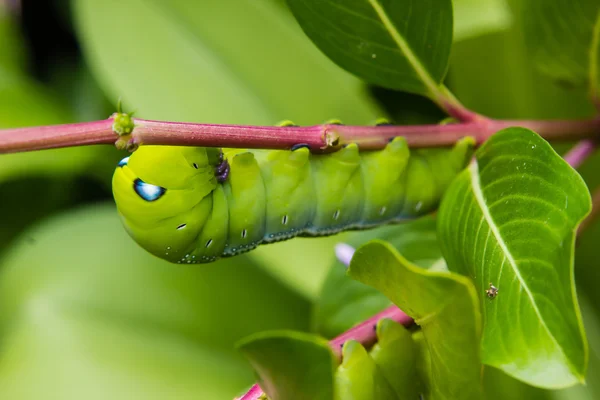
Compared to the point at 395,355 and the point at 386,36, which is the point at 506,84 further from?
the point at 395,355

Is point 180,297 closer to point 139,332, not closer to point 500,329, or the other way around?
point 139,332

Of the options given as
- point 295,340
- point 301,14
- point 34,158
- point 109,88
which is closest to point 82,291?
point 34,158

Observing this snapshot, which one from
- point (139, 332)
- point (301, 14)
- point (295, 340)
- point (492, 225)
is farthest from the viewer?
point (139, 332)

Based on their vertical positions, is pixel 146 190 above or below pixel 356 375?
above

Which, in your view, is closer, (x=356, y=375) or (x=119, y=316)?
(x=356, y=375)

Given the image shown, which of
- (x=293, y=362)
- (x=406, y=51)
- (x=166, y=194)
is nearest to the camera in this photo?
(x=293, y=362)

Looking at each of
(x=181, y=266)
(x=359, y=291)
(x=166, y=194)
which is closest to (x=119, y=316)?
(x=181, y=266)

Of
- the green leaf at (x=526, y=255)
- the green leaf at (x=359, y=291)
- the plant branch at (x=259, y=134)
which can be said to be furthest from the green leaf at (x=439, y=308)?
the green leaf at (x=359, y=291)
